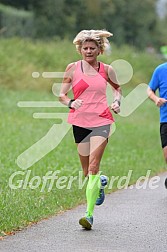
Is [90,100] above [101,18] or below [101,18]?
above

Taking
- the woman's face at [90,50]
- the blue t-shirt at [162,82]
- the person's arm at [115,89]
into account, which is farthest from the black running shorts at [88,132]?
the blue t-shirt at [162,82]

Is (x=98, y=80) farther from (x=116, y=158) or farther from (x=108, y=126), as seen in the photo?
(x=116, y=158)

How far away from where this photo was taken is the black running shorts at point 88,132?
8688 millimetres

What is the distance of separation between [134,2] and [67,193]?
50654 mm

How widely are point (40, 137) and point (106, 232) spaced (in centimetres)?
1025

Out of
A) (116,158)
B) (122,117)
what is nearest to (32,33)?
(122,117)

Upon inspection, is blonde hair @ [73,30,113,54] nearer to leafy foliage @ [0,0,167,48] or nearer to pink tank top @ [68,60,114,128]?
pink tank top @ [68,60,114,128]

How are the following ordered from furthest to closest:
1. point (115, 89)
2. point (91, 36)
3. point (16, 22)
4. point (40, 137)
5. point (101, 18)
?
1. point (101, 18)
2. point (16, 22)
3. point (40, 137)
4. point (115, 89)
5. point (91, 36)

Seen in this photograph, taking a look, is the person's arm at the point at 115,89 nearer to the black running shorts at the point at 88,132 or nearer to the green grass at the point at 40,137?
the black running shorts at the point at 88,132

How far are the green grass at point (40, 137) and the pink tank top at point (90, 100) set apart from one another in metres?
1.19

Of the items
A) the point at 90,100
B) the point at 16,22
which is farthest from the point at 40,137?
the point at 16,22

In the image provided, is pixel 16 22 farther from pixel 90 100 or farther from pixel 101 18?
pixel 90 100

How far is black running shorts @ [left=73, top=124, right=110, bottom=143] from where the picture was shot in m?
8.69

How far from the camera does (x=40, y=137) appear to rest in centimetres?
1838
